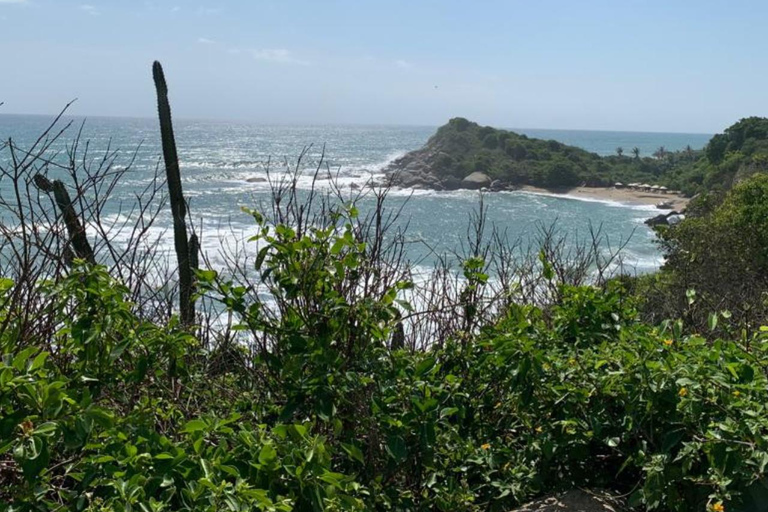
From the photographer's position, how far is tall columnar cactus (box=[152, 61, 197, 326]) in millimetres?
6700

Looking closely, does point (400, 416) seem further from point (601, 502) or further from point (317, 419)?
point (601, 502)

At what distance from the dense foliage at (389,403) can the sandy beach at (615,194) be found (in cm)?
6188

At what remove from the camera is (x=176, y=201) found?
797 cm

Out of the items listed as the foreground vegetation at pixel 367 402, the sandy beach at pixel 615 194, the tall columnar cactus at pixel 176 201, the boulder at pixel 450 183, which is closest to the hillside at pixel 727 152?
the sandy beach at pixel 615 194

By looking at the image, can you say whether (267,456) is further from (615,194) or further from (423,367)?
(615,194)

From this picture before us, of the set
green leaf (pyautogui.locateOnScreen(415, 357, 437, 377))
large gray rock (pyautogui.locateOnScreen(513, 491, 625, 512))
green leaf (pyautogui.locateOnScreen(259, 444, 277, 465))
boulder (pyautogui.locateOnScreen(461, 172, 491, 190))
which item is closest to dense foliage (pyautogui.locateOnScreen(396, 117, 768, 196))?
boulder (pyautogui.locateOnScreen(461, 172, 491, 190))

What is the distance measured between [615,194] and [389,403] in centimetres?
6818

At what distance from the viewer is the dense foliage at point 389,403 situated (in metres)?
2.06

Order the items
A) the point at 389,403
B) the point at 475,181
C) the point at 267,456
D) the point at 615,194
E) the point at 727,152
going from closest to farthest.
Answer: the point at 267,456 < the point at 389,403 < the point at 727,152 < the point at 615,194 < the point at 475,181

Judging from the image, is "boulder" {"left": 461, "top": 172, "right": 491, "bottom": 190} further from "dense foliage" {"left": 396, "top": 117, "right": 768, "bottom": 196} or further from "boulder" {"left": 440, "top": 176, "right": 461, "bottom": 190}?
"dense foliage" {"left": 396, "top": 117, "right": 768, "bottom": 196}

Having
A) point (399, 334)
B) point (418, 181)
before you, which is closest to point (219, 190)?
point (418, 181)

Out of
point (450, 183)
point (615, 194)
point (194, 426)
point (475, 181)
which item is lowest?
point (615, 194)

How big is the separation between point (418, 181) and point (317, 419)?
67.1m

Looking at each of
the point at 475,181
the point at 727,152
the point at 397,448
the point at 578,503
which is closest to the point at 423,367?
the point at 397,448
